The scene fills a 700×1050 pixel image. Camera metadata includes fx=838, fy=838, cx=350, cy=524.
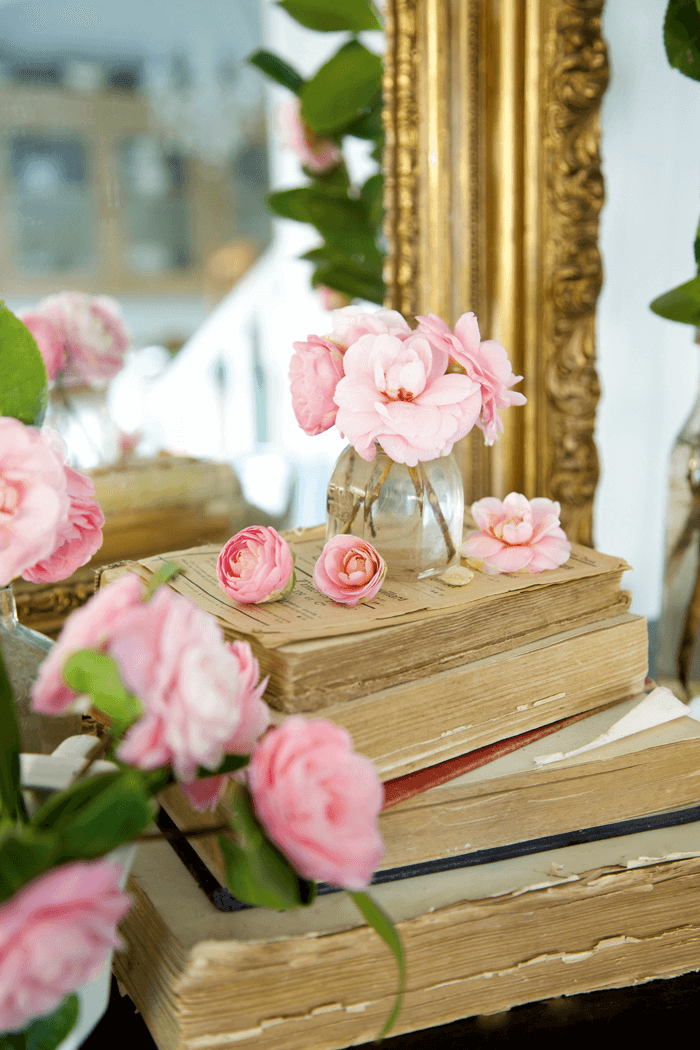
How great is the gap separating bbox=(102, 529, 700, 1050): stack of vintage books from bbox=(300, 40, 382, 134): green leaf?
483 mm

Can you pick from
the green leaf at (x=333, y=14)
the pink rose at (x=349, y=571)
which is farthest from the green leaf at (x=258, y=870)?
the green leaf at (x=333, y=14)

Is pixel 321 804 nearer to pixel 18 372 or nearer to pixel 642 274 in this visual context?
pixel 18 372

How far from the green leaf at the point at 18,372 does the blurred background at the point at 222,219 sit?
0.34 metres

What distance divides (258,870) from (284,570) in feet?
0.45

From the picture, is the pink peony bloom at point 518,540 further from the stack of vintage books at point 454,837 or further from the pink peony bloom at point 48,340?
the pink peony bloom at point 48,340

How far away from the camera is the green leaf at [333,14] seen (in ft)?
2.31

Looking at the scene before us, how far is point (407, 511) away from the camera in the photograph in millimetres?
400

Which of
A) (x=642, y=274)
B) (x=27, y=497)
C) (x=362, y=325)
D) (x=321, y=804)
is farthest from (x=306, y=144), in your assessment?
(x=321, y=804)

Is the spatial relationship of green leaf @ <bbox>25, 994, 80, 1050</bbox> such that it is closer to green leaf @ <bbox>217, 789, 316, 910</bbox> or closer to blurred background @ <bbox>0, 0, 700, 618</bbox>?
green leaf @ <bbox>217, 789, 316, 910</bbox>

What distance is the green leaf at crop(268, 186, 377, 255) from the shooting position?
0.73 m

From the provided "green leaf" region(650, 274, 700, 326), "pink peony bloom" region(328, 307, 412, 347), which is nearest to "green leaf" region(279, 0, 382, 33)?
"green leaf" region(650, 274, 700, 326)

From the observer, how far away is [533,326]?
68 cm

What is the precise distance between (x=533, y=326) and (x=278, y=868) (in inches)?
20.9

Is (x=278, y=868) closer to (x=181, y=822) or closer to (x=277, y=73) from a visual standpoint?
(x=181, y=822)
